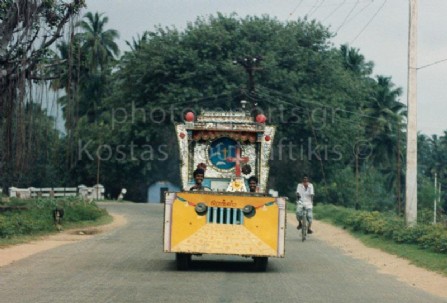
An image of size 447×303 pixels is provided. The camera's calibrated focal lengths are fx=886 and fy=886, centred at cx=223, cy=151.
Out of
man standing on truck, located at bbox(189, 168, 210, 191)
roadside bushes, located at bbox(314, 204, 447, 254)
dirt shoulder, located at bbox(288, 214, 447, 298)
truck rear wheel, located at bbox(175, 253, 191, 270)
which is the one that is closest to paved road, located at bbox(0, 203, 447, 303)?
truck rear wheel, located at bbox(175, 253, 191, 270)

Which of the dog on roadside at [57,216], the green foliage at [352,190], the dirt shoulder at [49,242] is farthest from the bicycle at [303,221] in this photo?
the green foliage at [352,190]

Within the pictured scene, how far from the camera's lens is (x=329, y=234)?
101 feet

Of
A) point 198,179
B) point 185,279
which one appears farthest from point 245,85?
point 185,279

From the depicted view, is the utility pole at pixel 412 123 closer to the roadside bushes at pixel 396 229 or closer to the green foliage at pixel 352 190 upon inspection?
the roadside bushes at pixel 396 229

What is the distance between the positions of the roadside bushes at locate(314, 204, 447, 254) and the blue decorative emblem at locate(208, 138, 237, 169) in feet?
17.4

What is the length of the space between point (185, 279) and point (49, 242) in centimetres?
989

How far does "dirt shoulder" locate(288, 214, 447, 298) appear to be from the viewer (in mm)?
15625

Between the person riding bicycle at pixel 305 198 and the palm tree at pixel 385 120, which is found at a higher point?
the palm tree at pixel 385 120

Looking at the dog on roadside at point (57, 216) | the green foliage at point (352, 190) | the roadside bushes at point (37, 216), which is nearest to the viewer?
the roadside bushes at point (37, 216)

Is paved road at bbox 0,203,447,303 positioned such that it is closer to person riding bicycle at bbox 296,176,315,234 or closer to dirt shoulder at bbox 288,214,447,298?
dirt shoulder at bbox 288,214,447,298

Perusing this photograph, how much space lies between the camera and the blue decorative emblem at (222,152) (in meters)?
19.9

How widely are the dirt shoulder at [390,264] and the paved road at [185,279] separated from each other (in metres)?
0.36

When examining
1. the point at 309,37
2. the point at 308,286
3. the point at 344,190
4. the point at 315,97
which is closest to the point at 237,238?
the point at 308,286

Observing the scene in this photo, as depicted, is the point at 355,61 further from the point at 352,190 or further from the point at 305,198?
the point at 305,198
